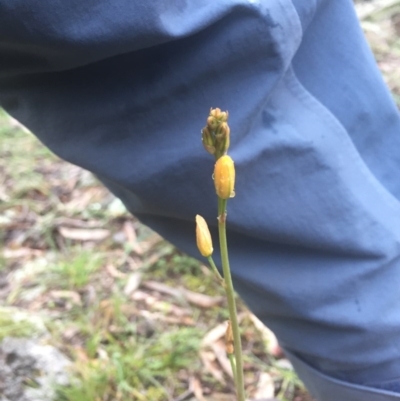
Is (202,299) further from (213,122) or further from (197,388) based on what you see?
(213,122)

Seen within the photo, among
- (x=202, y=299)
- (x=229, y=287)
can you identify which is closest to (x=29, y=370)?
(x=202, y=299)

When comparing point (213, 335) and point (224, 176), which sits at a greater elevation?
point (224, 176)

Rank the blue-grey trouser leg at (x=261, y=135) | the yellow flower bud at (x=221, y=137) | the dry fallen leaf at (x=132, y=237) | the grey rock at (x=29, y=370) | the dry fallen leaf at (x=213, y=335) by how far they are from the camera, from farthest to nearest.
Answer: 1. the dry fallen leaf at (x=132, y=237)
2. the dry fallen leaf at (x=213, y=335)
3. the grey rock at (x=29, y=370)
4. the blue-grey trouser leg at (x=261, y=135)
5. the yellow flower bud at (x=221, y=137)

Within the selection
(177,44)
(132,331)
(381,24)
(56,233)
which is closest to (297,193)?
(177,44)

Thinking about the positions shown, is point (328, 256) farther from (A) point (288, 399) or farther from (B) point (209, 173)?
(A) point (288, 399)

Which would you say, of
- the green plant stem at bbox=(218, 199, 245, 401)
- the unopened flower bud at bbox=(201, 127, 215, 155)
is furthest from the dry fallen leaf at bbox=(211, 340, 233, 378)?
the unopened flower bud at bbox=(201, 127, 215, 155)

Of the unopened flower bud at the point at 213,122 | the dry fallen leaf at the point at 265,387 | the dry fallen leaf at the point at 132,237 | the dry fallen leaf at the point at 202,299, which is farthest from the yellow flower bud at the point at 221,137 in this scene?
the dry fallen leaf at the point at 132,237

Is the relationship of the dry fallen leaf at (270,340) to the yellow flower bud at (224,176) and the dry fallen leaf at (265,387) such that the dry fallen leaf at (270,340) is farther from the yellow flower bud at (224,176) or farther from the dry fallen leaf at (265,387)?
A: the yellow flower bud at (224,176)
